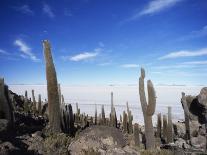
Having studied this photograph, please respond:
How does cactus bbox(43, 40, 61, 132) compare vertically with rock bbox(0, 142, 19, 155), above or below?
above

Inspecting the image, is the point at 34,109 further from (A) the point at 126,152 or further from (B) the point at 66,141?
(A) the point at 126,152

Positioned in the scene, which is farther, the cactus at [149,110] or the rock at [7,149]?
→ the cactus at [149,110]

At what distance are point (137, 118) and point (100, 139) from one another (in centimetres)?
1732

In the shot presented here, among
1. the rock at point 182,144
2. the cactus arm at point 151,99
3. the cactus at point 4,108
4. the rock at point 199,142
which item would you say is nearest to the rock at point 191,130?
the rock at point 199,142

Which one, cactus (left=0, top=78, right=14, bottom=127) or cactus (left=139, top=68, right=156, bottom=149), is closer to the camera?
cactus (left=0, top=78, right=14, bottom=127)

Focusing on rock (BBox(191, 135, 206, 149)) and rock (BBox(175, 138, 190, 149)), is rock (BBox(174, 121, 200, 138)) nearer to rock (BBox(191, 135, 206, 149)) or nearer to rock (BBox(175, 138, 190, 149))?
rock (BBox(191, 135, 206, 149))

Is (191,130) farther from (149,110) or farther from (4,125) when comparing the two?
(4,125)

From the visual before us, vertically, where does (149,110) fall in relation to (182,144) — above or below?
above

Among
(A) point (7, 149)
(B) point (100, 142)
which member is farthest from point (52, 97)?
(A) point (7, 149)

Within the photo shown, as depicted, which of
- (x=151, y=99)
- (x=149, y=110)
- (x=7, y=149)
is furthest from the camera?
(x=149, y=110)

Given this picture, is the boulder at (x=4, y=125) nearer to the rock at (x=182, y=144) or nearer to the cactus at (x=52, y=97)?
the cactus at (x=52, y=97)

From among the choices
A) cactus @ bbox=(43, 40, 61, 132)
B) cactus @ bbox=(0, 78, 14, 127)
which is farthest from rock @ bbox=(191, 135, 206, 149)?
cactus @ bbox=(0, 78, 14, 127)

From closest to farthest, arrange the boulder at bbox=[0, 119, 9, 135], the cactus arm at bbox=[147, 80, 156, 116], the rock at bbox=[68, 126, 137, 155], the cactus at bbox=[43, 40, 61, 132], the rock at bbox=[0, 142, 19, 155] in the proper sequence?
1. the rock at bbox=[0, 142, 19, 155]
2. the rock at bbox=[68, 126, 137, 155]
3. the boulder at bbox=[0, 119, 9, 135]
4. the cactus at bbox=[43, 40, 61, 132]
5. the cactus arm at bbox=[147, 80, 156, 116]

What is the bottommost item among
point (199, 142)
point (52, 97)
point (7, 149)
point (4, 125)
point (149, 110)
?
point (199, 142)
